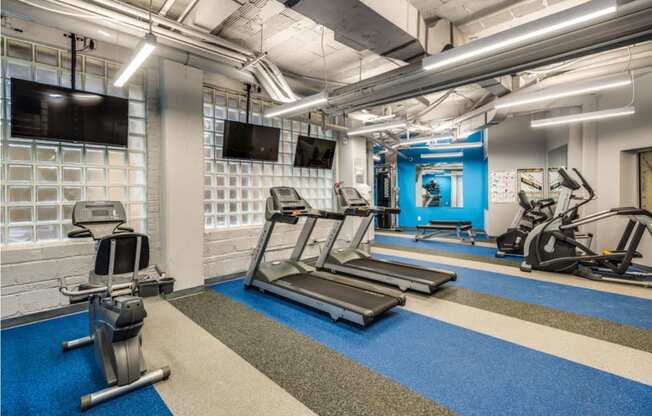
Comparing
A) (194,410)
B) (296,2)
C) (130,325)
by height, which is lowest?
(194,410)

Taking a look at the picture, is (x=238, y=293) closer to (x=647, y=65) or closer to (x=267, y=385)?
(x=267, y=385)

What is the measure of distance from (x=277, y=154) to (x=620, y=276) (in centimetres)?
622

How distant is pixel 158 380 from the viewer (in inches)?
93.4

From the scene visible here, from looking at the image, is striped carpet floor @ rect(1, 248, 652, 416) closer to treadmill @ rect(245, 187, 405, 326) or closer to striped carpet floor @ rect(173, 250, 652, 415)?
striped carpet floor @ rect(173, 250, 652, 415)

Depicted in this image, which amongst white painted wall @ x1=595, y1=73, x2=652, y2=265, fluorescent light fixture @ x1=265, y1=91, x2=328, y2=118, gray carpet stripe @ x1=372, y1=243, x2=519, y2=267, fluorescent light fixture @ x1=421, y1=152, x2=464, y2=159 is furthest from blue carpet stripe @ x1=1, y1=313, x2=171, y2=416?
fluorescent light fixture @ x1=421, y1=152, x2=464, y2=159

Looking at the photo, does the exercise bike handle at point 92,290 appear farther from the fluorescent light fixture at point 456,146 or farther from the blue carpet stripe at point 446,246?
the fluorescent light fixture at point 456,146

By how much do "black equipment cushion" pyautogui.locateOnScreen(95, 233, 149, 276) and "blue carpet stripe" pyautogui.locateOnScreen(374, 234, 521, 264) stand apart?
665 centimetres

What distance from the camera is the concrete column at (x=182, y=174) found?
430 centimetres

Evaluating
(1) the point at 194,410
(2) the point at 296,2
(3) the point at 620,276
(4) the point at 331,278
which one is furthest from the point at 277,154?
(3) the point at 620,276

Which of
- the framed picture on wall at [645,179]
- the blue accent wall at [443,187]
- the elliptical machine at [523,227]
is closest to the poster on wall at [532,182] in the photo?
the elliptical machine at [523,227]

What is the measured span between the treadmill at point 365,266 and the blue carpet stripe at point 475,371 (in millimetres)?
1033

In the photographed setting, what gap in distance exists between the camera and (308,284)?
4.28 meters

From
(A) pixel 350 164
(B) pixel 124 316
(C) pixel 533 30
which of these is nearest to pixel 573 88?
(C) pixel 533 30

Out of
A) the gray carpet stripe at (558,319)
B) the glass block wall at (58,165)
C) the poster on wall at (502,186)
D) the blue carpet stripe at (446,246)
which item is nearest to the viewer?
the gray carpet stripe at (558,319)
